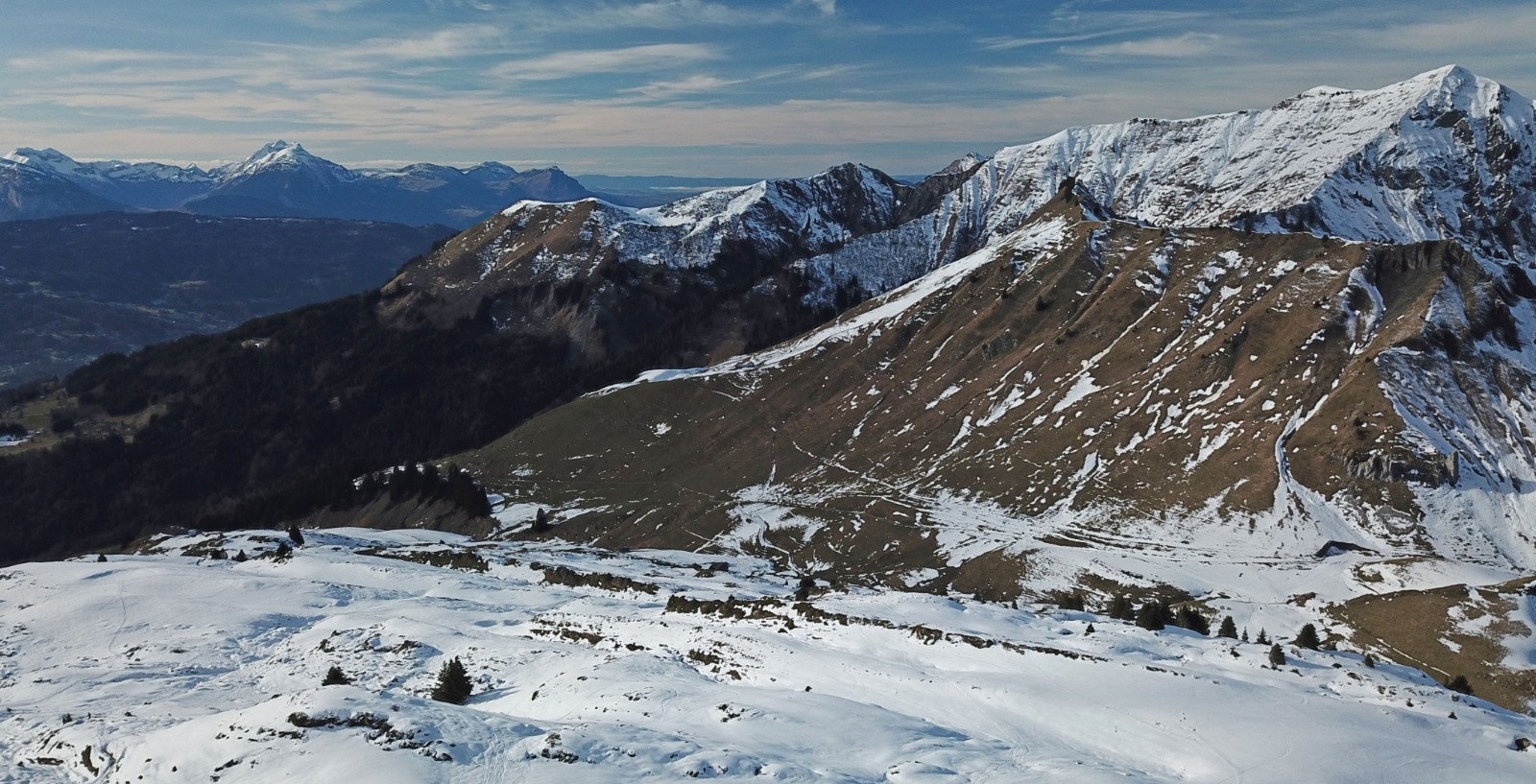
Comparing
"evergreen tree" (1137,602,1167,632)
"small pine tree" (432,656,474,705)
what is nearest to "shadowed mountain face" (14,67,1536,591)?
"evergreen tree" (1137,602,1167,632)

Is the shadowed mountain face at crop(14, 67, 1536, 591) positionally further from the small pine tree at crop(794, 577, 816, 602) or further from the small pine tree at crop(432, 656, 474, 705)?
the small pine tree at crop(432, 656, 474, 705)

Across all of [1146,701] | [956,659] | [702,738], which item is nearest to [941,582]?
[956,659]

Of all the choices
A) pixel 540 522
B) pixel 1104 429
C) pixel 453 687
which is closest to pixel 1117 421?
pixel 1104 429

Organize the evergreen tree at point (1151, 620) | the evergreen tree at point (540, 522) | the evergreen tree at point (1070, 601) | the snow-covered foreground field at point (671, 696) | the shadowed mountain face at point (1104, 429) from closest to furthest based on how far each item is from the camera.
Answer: the snow-covered foreground field at point (671, 696), the evergreen tree at point (1151, 620), the evergreen tree at point (1070, 601), the shadowed mountain face at point (1104, 429), the evergreen tree at point (540, 522)

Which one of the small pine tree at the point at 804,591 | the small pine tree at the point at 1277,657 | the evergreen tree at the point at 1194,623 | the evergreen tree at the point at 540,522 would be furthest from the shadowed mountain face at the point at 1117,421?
the small pine tree at the point at 1277,657

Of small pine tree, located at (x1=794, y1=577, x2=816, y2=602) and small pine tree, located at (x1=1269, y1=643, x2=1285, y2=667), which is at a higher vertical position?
small pine tree, located at (x1=1269, y1=643, x2=1285, y2=667)

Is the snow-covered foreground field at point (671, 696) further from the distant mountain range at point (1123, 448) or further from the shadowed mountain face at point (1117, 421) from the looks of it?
the shadowed mountain face at point (1117, 421)
